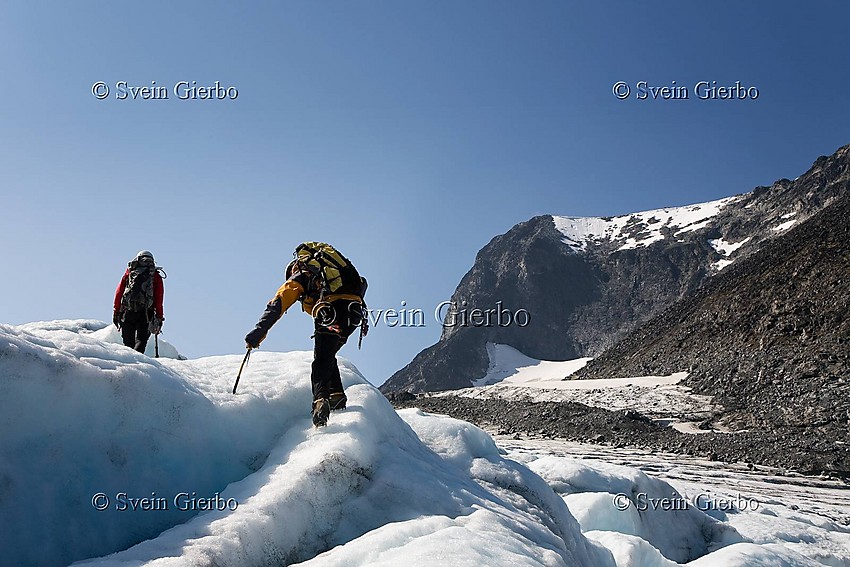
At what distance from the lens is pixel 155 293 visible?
8.69 metres

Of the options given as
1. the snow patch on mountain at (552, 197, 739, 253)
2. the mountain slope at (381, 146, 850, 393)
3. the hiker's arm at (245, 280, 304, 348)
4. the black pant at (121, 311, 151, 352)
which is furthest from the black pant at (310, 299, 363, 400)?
the snow patch on mountain at (552, 197, 739, 253)

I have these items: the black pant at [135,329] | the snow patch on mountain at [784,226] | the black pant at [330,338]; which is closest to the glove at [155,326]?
the black pant at [135,329]

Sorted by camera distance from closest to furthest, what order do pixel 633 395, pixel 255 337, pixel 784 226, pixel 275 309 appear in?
1. pixel 255 337
2. pixel 275 309
3. pixel 633 395
4. pixel 784 226

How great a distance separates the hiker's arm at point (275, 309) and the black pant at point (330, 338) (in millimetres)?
279

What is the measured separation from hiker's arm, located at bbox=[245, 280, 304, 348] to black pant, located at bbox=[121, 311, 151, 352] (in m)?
4.39

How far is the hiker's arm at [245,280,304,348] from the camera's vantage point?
15.9ft

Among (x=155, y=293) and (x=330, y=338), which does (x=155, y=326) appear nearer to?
(x=155, y=293)

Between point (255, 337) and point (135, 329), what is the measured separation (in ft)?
15.6

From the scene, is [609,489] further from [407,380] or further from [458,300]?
[458,300]

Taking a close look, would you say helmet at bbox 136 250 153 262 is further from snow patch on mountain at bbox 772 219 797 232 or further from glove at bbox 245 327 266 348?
snow patch on mountain at bbox 772 219 797 232

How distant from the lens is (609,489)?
8.15m

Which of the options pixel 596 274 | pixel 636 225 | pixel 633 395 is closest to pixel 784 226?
pixel 596 274

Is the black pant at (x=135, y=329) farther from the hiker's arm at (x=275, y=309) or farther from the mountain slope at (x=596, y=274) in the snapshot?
the mountain slope at (x=596, y=274)

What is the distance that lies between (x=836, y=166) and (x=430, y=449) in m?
89.1
